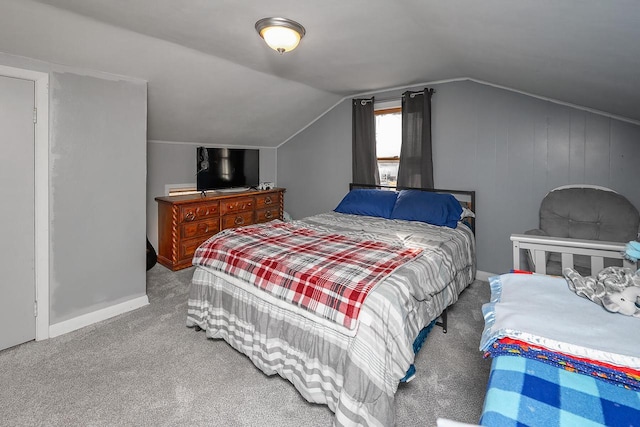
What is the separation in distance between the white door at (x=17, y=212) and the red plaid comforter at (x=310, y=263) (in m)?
1.23

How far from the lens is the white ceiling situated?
5.00 feet

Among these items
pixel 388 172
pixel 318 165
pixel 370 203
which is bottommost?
pixel 370 203

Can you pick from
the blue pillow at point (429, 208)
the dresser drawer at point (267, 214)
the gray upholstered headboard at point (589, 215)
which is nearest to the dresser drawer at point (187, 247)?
the dresser drawer at point (267, 214)

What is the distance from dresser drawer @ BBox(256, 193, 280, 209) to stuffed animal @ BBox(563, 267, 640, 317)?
4.05 m

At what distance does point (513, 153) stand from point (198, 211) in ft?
12.2

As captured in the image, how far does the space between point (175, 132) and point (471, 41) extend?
336 centimetres

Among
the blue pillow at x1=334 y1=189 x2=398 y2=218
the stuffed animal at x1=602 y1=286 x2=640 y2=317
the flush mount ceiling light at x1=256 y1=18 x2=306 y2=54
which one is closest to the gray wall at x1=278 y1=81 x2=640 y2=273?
the blue pillow at x1=334 y1=189 x2=398 y2=218

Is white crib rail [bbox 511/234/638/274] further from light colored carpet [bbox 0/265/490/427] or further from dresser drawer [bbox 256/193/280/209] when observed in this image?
dresser drawer [bbox 256/193/280/209]

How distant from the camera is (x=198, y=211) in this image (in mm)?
4090

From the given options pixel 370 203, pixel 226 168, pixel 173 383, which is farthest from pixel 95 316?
pixel 370 203

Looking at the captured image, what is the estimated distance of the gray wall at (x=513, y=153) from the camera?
117 inches

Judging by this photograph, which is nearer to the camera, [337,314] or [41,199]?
[337,314]

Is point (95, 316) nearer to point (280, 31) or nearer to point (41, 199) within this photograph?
point (41, 199)

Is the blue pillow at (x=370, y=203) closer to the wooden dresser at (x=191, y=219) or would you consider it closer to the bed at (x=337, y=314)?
the bed at (x=337, y=314)
